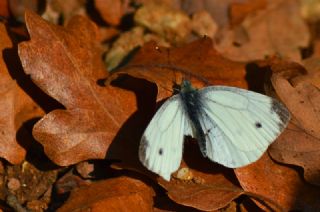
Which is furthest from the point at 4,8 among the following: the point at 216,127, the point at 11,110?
the point at 216,127

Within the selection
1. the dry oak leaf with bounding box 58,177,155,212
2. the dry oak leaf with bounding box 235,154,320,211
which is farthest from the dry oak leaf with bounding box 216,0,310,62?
the dry oak leaf with bounding box 58,177,155,212

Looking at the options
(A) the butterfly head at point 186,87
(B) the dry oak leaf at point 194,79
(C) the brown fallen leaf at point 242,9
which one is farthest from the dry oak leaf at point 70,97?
(C) the brown fallen leaf at point 242,9

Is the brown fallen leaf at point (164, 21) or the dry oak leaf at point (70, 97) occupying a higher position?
the brown fallen leaf at point (164, 21)

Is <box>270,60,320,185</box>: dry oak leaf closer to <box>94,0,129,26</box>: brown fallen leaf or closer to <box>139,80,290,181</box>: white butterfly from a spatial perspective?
<box>139,80,290,181</box>: white butterfly

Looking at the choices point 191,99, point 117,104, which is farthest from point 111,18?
point 191,99

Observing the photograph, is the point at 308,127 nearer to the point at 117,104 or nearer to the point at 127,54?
the point at 117,104

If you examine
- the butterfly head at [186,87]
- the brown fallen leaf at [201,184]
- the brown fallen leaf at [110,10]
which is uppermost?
the brown fallen leaf at [110,10]

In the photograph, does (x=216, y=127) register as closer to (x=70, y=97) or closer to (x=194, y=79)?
(x=194, y=79)

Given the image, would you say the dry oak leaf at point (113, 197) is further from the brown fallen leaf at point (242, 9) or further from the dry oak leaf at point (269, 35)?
the brown fallen leaf at point (242, 9)
